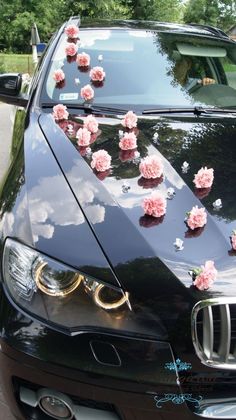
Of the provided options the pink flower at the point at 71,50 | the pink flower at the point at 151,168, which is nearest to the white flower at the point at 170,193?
the pink flower at the point at 151,168

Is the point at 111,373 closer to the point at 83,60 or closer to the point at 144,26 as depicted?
the point at 83,60

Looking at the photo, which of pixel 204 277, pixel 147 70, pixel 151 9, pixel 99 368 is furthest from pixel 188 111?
pixel 151 9

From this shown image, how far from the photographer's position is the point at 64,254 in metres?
1.67

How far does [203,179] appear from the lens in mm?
1998

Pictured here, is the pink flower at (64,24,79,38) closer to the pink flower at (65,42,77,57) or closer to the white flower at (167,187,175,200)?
the pink flower at (65,42,77,57)

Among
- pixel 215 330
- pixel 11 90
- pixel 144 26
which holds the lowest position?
pixel 215 330

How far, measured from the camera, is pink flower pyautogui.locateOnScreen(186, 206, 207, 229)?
5.75ft

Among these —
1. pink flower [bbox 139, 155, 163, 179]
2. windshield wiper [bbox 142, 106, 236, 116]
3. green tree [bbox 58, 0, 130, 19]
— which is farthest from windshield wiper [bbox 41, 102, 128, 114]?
green tree [bbox 58, 0, 130, 19]

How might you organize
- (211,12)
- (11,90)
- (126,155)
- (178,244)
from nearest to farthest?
(178,244) → (126,155) → (11,90) → (211,12)

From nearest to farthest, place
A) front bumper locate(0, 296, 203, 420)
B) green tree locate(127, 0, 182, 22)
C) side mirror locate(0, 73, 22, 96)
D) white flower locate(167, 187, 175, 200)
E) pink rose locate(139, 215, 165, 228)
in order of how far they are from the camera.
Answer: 1. front bumper locate(0, 296, 203, 420)
2. pink rose locate(139, 215, 165, 228)
3. white flower locate(167, 187, 175, 200)
4. side mirror locate(0, 73, 22, 96)
5. green tree locate(127, 0, 182, 22)

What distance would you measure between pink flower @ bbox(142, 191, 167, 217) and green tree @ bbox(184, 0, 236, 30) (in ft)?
173

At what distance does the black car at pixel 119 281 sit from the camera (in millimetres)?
1549

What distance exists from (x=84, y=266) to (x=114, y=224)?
0.21 meters

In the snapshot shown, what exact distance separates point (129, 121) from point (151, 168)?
651mm
